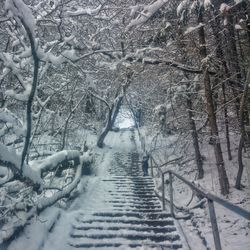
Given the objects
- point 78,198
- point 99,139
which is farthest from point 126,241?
point 99,139

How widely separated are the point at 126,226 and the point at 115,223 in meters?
0.37

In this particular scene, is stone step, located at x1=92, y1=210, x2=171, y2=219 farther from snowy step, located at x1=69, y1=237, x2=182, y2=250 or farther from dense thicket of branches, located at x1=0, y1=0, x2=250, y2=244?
snowy step, located at x1=69, y1=237, x2=182, y2=250

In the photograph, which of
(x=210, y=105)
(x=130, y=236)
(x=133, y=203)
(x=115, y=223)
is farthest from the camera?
(x=210, y=105)

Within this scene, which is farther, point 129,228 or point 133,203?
point 133,203

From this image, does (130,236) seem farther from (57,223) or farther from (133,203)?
(133,203)

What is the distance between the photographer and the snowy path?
6.29 meters

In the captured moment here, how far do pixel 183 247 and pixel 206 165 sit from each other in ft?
31.3

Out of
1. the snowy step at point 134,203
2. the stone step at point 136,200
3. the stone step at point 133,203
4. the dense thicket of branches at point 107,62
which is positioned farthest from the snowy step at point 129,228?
the stone step at point 136,200

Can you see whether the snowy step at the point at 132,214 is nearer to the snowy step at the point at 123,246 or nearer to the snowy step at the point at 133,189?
the snowy step at the point at 123,246

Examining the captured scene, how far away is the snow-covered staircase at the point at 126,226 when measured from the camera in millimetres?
6305

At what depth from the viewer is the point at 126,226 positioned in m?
7.25

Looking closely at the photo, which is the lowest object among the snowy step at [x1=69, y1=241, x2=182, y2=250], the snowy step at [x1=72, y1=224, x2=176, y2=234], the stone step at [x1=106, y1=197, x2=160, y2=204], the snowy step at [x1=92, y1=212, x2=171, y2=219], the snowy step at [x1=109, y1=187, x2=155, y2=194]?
the snowy step at [x1=69, y1=241, x2=182, y2=250]

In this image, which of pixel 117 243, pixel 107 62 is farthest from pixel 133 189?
pixel 117 243

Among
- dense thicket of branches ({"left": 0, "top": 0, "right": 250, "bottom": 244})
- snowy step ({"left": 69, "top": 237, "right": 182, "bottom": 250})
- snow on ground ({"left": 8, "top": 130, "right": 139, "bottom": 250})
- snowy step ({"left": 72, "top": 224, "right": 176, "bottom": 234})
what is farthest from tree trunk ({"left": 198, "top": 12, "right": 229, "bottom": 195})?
snowy step ({"left": 69, "top": 237, "right": 182, "bottom": 250})
